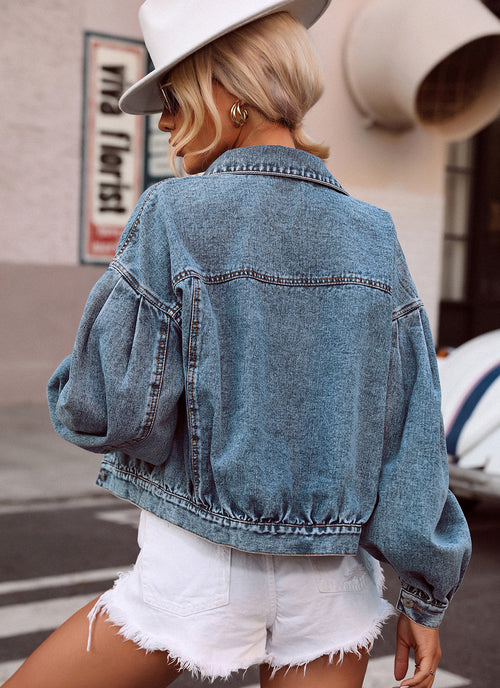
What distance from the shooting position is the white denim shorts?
1.46 metres

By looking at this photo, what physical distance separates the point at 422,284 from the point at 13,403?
5107 mm

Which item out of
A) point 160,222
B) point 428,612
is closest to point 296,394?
point 160,222

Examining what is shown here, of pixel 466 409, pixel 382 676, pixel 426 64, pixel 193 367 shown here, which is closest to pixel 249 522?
pixel 193 367

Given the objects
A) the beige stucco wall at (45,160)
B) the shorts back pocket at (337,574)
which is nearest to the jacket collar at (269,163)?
the shorts back pocket at (337,574)

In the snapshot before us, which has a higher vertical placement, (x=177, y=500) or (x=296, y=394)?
(x=296, y=394)

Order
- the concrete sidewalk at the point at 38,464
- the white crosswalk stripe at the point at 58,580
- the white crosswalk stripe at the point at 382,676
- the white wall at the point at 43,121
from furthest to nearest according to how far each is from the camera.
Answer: the white wall at the point at 43,121 < the concrete sidewalk at the point at 38,464 < the white crosswalk stripe at the point at 58,580 < the white crosswalk stripe at the point at 382,676

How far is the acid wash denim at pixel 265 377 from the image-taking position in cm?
141

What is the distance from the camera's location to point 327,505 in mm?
1459

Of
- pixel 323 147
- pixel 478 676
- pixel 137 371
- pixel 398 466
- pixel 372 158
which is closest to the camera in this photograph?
pixel 137 371

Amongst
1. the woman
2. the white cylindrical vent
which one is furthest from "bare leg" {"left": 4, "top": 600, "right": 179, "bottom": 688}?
the white cylindrical vent

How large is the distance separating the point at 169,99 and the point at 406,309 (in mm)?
540

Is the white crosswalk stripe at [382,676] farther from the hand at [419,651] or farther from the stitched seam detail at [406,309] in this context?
the stitched seam detail at [406,309]

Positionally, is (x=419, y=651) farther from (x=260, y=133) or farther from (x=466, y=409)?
(x=466, y=409)

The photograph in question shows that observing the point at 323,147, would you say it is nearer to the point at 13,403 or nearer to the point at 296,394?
the point at 296,394
